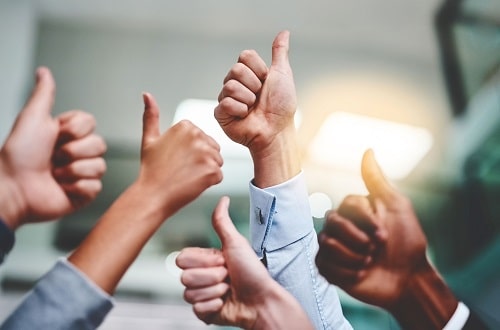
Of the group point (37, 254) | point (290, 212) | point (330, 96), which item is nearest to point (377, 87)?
point (330, 96)

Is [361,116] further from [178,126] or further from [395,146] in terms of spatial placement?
[178,126]

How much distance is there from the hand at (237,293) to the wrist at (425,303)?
209 millimetres

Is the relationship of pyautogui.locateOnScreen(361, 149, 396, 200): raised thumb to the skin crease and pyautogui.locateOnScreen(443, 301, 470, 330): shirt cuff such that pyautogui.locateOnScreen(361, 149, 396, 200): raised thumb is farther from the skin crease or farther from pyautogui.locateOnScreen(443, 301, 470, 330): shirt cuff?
pyautogui.locateOnScreen(443, 301, 470, 330): shirt cuff

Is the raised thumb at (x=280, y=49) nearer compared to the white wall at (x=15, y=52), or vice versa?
the raised thumb at (x=280, y=49)

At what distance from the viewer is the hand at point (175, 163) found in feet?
2.61

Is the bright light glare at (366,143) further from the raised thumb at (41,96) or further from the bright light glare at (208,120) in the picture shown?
the raised thumb at (41,96)

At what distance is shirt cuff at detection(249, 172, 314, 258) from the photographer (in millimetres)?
952

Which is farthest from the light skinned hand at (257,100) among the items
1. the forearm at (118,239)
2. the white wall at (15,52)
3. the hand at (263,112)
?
the white wall at (15,52)

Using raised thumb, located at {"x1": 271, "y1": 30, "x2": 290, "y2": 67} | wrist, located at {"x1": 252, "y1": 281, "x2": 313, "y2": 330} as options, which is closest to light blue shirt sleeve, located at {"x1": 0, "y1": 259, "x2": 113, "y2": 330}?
wrist, located at {"x1": 252, "y1": 281, "x2": 313, "y2": 330}

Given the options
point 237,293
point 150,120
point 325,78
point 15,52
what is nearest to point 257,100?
point 150,120

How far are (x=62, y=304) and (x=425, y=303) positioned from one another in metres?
0.66

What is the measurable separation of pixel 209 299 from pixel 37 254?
1.17 m

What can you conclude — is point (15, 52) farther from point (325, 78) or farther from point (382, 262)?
point (382, 262)

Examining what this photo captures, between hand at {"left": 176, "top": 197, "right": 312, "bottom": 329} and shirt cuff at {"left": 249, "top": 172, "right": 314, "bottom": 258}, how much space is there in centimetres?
8
